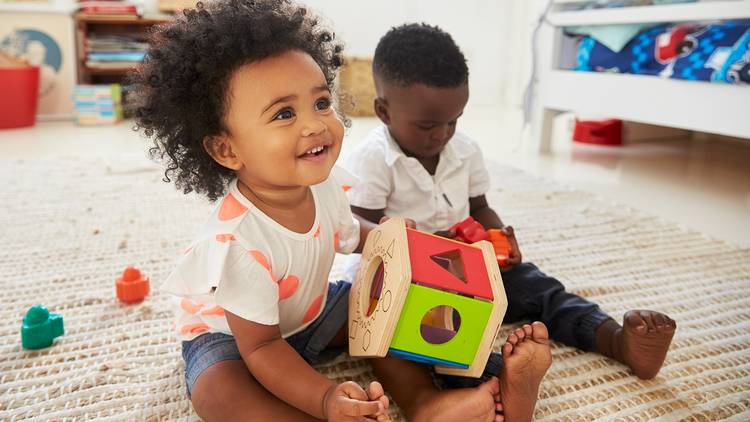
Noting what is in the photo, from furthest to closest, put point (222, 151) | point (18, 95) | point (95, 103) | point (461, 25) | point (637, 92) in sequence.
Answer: point (461, 25), point (95, 103), point (18, 95), point (637, 92), point (222, 151)

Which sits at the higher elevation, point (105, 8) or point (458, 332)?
point (105, 8)

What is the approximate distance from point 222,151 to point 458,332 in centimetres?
33

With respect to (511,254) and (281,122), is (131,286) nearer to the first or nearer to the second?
(281,122)

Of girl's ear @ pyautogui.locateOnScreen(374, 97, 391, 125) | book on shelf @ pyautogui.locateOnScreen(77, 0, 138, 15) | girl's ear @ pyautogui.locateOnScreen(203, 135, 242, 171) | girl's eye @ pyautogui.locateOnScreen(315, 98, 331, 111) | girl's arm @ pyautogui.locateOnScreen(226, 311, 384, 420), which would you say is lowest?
girl's arm @ pyautogui.locateOnScreen(226, 311, 384, 420)

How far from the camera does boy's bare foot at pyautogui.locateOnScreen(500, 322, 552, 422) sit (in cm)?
60

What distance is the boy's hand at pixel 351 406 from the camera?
0.53 metres

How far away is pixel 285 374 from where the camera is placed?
1.99 ft

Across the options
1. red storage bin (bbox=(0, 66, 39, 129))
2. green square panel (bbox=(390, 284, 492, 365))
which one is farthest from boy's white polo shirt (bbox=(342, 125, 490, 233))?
red storage bin (bbox=(0, 66, 39, 129))

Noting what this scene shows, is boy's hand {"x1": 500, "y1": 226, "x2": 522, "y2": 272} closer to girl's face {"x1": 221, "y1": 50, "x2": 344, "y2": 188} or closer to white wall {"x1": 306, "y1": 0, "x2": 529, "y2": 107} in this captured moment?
girl's face {"x1": 221, "y1": 50, "x2": 344, "y2": 188}

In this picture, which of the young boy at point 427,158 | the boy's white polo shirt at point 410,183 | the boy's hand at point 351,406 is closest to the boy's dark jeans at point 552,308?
the young boy at point 427,158

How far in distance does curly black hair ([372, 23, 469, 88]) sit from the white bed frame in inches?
36.5

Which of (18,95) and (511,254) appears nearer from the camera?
(511,254)

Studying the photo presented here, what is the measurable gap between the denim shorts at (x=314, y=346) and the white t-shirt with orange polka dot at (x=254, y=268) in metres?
0.01

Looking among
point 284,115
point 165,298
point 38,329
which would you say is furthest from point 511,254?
point 38,329
